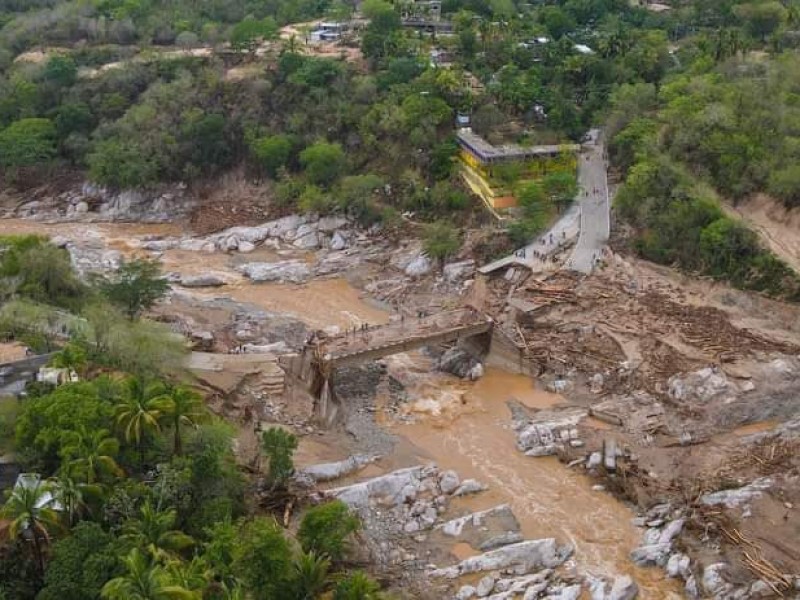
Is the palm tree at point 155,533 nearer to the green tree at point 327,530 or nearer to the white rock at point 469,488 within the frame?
the green tree at point 327,530

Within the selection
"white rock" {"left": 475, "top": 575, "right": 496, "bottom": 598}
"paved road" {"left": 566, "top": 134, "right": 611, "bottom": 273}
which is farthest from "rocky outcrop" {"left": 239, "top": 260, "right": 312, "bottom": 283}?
"white rock" {"left": 475, "top": 575, "right": 496, "bottom": 598}

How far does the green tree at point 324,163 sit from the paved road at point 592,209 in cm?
1674

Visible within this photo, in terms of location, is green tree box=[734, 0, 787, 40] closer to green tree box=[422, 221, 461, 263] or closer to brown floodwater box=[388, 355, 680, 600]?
green tree box=[422, 221, 461, 263]

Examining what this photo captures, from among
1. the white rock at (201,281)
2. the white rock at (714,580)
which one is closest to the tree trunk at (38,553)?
the white rock at (714,580)

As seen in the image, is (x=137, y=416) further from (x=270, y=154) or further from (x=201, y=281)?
(x=270, y=154)

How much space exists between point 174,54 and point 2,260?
126ft

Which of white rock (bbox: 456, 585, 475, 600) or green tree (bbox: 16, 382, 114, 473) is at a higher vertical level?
green tree (bbox: 16, 382, 114, 473)

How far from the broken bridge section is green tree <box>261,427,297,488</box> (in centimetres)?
634

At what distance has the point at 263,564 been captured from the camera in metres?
23.8

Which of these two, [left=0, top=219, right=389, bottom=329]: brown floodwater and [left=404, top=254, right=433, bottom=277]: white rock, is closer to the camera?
[left=0, top=219, right=389, bottom=329]: brown floodwater

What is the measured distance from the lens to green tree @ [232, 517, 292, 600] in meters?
23.6

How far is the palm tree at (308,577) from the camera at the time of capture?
24344 millimetres

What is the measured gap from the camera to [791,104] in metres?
50.0

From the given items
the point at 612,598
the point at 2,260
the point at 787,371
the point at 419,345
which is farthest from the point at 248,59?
the point at 612,598
